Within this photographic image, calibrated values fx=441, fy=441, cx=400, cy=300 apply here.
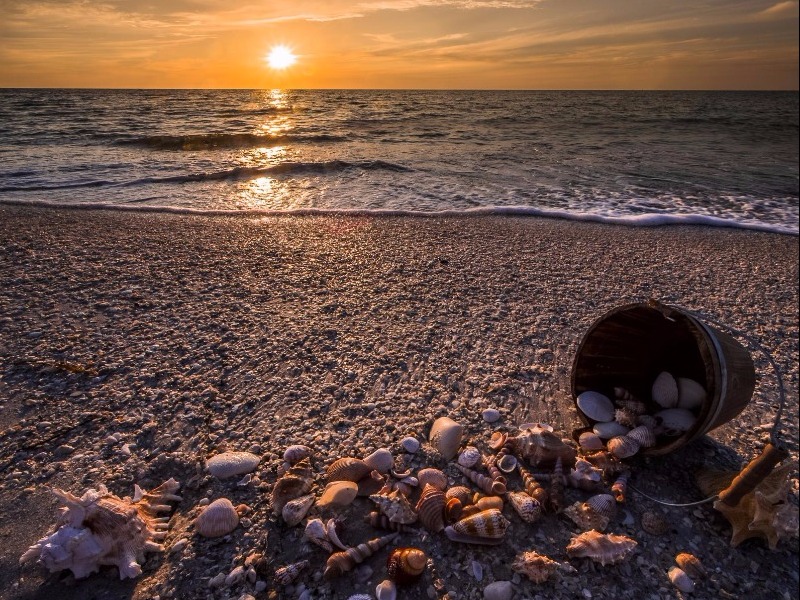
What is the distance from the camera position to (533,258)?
19.7 feet

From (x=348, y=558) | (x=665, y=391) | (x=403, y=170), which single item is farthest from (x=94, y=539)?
(x=403, y=170)

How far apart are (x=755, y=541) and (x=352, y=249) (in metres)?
5.02

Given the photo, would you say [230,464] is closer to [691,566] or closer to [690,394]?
[691,566]

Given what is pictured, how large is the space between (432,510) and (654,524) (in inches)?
45.1

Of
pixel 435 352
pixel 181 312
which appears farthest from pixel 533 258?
pixel 181 312

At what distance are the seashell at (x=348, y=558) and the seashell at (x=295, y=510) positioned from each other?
259 mm

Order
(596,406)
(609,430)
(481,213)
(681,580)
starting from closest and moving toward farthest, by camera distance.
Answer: (681,580) < (609,430) < (596,406) < (481,213)

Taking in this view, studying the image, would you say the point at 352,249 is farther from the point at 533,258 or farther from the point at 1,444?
the point at 1,444

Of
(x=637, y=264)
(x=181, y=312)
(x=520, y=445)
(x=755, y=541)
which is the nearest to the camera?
(x=755, y=541)

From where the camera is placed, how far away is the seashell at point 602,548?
2033 millimetres

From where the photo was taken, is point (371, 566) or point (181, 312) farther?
point (181, 312)

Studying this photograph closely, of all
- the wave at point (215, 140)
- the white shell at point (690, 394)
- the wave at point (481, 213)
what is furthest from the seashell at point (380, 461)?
the wave at point (215, 140)

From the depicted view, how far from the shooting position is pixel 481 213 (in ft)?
27.4

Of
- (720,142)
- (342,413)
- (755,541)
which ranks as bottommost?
(755,541)
